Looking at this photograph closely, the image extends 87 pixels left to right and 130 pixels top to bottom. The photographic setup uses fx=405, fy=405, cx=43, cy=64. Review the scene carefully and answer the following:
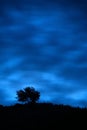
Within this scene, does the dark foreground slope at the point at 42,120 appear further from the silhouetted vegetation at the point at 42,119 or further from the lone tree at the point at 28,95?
the lone tree at the point at 28,95

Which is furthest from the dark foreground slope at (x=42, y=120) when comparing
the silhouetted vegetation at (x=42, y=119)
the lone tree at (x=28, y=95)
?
the lone tree at (x=28, y=95)

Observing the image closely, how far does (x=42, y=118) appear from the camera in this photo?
4406cm

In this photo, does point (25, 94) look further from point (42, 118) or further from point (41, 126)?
point (41, 126)

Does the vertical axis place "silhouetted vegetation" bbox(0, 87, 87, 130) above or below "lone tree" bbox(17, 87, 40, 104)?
below

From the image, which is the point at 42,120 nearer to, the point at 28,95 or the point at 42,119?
the point at 42,119

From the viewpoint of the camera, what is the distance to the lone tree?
66506mm

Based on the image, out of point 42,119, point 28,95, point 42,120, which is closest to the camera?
point 42,120

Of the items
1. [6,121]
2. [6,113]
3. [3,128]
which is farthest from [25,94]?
[3,128]

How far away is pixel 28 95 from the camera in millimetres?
67500

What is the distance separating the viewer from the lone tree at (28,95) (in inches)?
2618

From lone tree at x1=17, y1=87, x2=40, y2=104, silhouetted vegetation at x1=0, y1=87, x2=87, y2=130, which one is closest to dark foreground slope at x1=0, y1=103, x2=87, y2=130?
silhouetted vegetation at x1=0, y1=87, x2=87, y2=130

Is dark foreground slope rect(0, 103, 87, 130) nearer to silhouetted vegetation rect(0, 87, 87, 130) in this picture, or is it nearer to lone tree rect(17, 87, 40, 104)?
silhouetted vegetation rect(0, 87, 87, 130)

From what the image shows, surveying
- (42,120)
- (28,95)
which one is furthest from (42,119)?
(28,95)

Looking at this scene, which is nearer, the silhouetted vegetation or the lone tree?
the silhouetted vegetation
